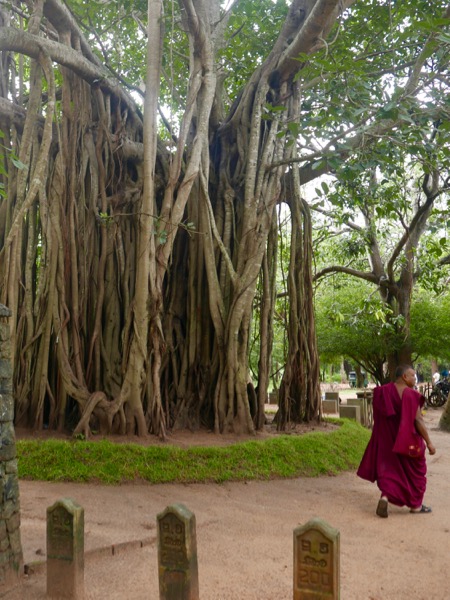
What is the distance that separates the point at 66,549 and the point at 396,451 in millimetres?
2752

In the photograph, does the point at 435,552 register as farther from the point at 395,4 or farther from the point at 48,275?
the point at 395,4

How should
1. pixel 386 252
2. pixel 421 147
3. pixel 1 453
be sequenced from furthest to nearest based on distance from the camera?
1. pixel 386 252
2. pixel 421 147
3. pixel 1 453

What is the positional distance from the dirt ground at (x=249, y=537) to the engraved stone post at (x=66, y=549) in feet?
0.56

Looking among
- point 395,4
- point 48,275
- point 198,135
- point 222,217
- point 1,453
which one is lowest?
point 1,453

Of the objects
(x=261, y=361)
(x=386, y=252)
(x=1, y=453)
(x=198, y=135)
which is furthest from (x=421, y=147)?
(x=386, y=252)

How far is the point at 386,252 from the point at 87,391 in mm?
→ 10659

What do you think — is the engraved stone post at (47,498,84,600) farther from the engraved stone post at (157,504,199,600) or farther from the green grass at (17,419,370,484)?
the green grass at (17,419,370,484)

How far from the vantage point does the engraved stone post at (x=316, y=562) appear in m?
2.16

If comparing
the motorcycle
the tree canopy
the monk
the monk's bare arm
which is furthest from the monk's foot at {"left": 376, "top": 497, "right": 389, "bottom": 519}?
the motorcycle

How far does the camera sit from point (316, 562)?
2.21 metres

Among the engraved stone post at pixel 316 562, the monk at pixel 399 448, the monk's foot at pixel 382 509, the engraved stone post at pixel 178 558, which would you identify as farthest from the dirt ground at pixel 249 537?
the engraved stone post at pixel 316 562

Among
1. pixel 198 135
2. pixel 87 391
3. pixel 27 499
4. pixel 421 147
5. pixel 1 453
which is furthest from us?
pixel 198 135

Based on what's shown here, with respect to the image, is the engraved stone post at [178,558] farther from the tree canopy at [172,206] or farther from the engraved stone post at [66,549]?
the tree canopy at [172,206]

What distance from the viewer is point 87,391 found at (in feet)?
19.2
